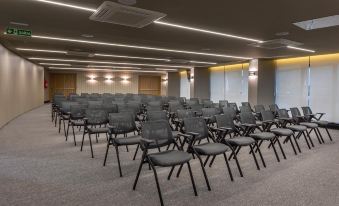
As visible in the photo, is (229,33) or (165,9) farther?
(229,33)

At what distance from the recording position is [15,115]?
1064 cm

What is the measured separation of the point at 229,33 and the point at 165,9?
8.11 ft

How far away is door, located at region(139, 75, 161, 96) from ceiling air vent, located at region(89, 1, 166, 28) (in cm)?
1932

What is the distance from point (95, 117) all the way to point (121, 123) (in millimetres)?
1183

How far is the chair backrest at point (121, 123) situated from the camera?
4.35 m

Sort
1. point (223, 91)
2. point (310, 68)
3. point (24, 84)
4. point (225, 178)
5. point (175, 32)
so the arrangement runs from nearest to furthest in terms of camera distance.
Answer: point (225, 178) → point (175, 32) → point (310, 68) → point (24, 84) → point (223, 91)

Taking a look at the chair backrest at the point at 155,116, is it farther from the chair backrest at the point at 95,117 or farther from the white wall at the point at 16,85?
the white wall at the point at 16,85

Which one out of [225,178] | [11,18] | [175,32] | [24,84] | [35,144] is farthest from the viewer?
[24,84]

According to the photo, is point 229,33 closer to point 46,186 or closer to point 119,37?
point 119,37

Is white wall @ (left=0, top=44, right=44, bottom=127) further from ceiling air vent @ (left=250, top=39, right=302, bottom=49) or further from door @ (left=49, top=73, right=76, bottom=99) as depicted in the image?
ceiling air vent @ (left=250, top=39, right=302, bottom=49)

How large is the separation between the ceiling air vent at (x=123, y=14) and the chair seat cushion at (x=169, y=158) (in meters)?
2.41

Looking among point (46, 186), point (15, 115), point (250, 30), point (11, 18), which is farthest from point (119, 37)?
point (15, 115)

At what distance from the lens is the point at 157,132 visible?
3545 mm

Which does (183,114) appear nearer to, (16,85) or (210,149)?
(210,149)
